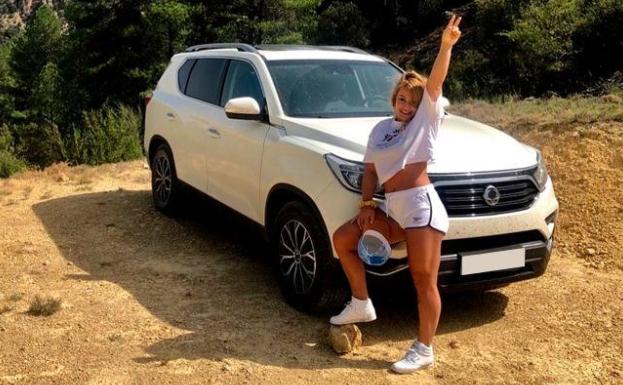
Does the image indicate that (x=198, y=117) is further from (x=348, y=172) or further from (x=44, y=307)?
(x=348, y=172)

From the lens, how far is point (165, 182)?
722 cm

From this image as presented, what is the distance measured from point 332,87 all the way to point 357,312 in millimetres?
2042

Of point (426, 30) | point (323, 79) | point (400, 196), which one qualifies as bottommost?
point (426, 30)

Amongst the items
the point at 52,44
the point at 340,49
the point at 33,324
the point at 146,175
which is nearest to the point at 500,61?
the point at 146,175

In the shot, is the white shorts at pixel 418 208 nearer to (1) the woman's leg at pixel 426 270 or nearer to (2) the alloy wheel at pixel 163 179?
(1) the woman's leg at pixel 426 270

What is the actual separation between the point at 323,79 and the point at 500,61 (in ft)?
50.8

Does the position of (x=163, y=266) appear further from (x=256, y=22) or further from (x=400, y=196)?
(x=256, y=22)

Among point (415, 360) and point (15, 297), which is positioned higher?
point (415, 360)

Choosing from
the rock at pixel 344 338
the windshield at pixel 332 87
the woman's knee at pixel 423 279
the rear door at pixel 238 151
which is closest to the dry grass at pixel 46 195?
the rear door at pixel 238 151

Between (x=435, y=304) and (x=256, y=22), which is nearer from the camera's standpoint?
(x=435, y=304)

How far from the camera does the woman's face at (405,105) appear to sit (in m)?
3.86

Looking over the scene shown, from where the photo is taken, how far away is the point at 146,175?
9758 mm

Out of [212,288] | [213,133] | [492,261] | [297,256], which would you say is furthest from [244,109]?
[492,261]

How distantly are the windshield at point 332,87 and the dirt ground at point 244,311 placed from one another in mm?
1076
